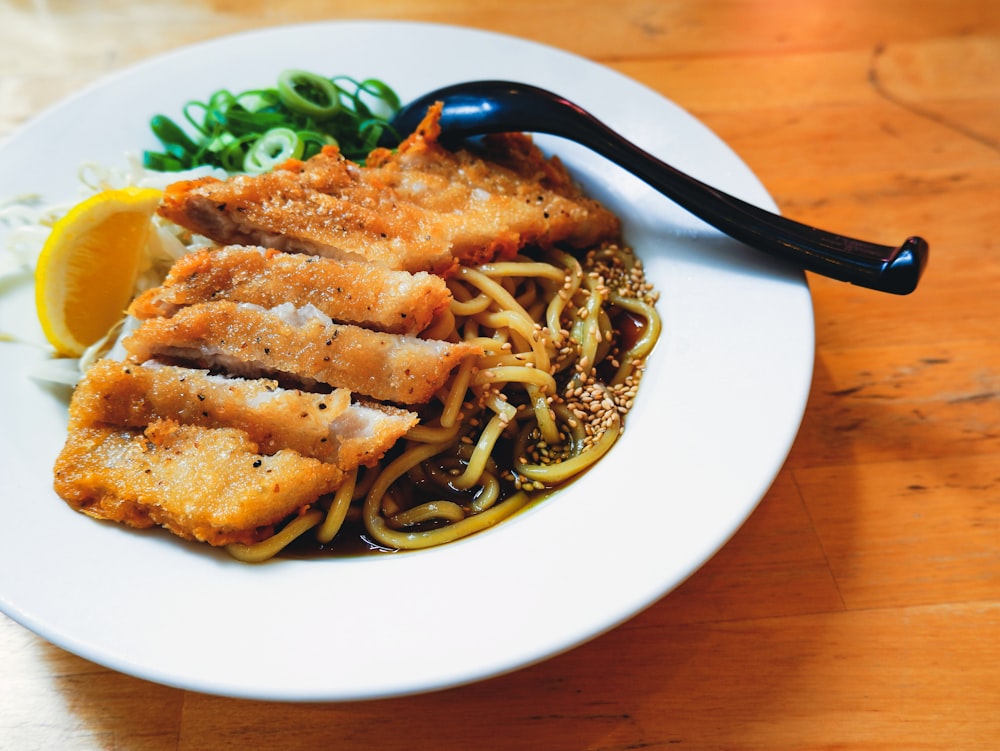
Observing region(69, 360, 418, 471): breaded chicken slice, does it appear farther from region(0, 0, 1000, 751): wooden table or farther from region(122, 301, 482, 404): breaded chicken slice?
region(0, 0, 1000, 751): wooden table

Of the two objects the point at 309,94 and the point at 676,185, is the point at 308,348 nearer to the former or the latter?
the point at 676,185

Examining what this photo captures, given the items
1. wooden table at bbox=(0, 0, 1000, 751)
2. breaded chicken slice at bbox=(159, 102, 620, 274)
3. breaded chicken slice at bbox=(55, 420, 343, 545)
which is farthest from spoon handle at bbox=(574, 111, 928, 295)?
breaded chicken slice at bbox=(55, 420, 343, 545)

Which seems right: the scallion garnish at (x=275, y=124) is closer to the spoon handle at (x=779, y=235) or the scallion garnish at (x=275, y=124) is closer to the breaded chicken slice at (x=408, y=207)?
the breaded chicken slice at (x=408, y=207)

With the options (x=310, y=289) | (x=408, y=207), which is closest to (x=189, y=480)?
(x=310, y=289)

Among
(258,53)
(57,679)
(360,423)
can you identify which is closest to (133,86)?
(258,53)

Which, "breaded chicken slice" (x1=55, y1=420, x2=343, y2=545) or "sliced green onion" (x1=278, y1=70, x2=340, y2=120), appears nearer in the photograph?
"breaded chicken slice" (x1=55, y1=420, x2=343, y2=545)

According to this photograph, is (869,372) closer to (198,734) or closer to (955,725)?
(955,725)
